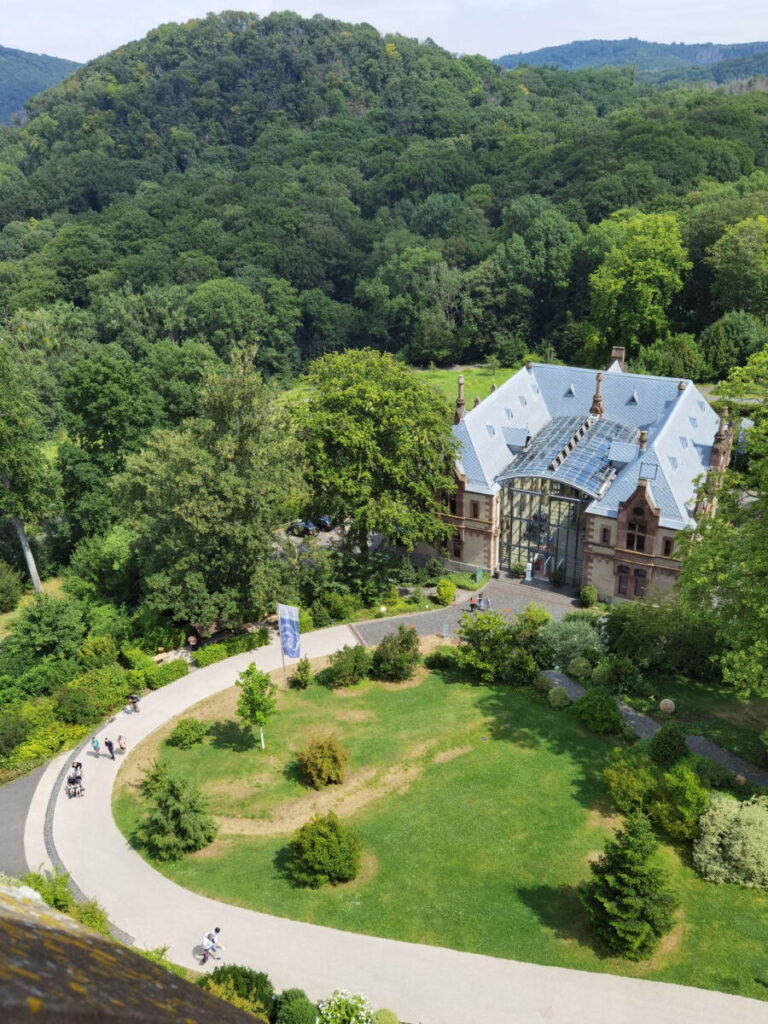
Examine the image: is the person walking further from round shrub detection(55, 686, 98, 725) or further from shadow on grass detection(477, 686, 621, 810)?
round shrub detection(55, 686, 98, 725)

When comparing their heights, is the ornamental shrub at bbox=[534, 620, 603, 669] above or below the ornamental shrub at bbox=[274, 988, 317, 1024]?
above

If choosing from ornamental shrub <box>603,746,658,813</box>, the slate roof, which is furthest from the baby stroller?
the slate roof

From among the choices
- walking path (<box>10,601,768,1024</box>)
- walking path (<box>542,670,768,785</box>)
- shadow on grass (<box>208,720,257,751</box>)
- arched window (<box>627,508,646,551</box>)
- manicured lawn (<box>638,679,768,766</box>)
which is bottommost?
walking path (<box>10,601,768,1024</box>)

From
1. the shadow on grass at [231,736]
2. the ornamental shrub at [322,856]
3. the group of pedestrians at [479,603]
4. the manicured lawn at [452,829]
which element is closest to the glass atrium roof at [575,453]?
the group of pedestrians at [479,603]

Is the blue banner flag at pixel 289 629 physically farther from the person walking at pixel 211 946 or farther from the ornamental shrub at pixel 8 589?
the ornamental shrub at pixel 8 589

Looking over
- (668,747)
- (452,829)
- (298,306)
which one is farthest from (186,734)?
(298,306)

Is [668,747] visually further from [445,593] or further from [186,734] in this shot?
[186,734]

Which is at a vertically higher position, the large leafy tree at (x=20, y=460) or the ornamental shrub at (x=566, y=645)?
the large leafy tree at (x=20, y=460)
